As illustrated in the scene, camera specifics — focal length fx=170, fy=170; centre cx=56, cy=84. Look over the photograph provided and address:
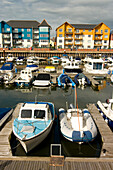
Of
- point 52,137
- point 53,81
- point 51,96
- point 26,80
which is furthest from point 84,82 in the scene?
point 52,137

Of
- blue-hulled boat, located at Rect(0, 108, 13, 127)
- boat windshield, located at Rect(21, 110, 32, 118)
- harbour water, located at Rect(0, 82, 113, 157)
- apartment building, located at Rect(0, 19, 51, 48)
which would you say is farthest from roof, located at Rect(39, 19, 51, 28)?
boat windshield, located at Rect(21, 110, 32, 118)

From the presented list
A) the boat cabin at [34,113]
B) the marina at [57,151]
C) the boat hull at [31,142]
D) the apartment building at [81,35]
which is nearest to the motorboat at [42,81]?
the marina at [57,151]

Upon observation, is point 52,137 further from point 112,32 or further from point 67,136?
point 112,32

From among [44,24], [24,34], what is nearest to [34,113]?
[44,24]

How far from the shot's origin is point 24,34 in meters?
81.6

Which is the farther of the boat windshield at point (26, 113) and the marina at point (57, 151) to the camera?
the boat windshield at point (26, 113)

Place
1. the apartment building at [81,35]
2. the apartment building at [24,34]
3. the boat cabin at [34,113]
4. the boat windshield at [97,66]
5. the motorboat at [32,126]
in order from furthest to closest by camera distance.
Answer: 1. the apartment building at [24,34]
2. the apartment building at [81,35]
3. the boat windshield at [97,66]
4. the boat cabin at [34,113]
5. the motorboat at [32,126]

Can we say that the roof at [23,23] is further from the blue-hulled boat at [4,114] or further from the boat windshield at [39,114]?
the boat windshield at [39,114]

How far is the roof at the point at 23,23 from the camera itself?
270 ft

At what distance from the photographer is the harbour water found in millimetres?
11281

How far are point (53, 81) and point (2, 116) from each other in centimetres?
1529

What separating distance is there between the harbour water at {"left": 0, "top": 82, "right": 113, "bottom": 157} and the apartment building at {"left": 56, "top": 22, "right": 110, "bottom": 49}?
51.4 metres

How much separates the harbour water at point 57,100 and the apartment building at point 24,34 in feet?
186

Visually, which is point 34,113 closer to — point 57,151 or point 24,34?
point 57,151
